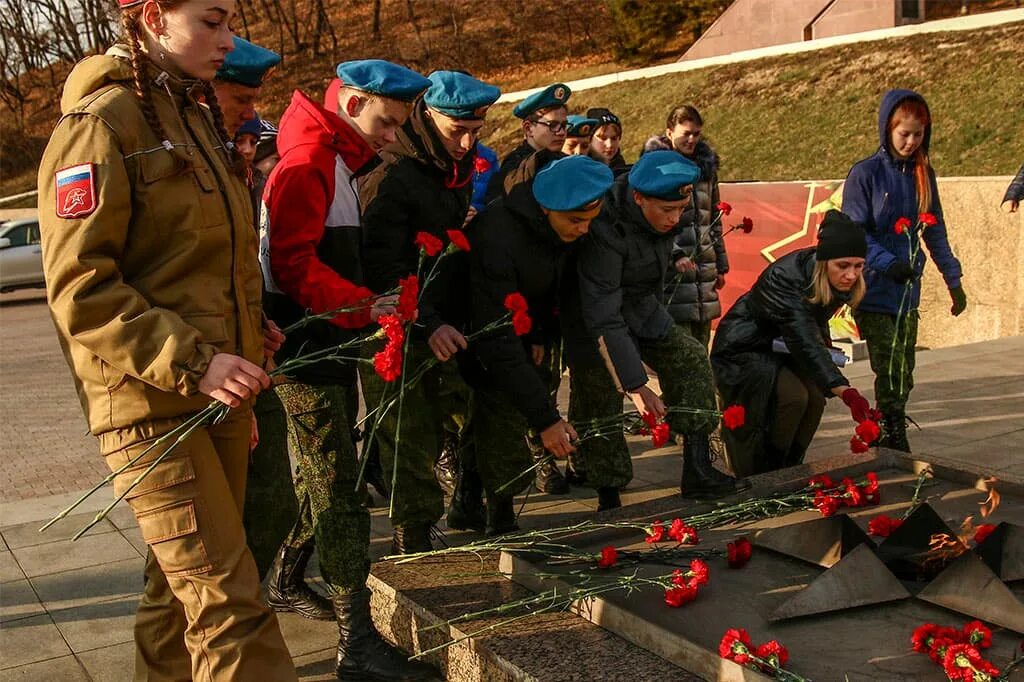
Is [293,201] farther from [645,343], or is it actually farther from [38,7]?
[38,7]

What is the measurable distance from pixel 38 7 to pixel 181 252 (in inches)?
1807

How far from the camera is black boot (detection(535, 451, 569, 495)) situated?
5.77 meters

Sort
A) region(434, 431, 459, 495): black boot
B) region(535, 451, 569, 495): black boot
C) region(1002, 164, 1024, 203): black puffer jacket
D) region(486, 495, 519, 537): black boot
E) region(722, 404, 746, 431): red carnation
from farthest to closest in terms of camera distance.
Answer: region(1002, 164, 1024, 203): black puffer jacket, region(434, 431, 459, 495): black boot, region(535, 451, 569, 495): black boot, region(486, 495, 519, 537): black boot, region(722, 404, 746, 431): red carnation

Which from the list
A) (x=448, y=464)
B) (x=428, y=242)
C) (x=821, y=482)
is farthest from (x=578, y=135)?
(x=428, y=242)

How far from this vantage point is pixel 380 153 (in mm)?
4609

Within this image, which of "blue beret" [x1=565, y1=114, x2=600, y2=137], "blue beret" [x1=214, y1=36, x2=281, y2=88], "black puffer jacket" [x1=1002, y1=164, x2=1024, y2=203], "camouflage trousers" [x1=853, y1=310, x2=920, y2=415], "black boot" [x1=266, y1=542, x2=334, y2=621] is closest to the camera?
"blue beret" [x1=214, y1=36, x2=281, y2=88]

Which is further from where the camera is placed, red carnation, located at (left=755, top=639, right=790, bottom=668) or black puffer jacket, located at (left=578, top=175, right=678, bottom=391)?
black puffer jacket, located at (left=578, top=175, right=678, bottom=391)

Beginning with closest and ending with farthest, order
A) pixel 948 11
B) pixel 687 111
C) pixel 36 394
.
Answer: pixel 687 111 → pixel 36 394 → pixel 948 11

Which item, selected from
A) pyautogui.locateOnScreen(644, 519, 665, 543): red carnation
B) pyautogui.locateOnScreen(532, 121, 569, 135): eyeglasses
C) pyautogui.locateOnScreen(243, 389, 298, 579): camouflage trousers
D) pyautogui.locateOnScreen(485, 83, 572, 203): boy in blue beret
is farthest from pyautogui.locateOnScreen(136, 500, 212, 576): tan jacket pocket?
pyautogui.locateOnScreen(532, 121, 569, 135): eyeglasses

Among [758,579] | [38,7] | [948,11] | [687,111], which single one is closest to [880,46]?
[948,11]

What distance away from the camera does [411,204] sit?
446 cm

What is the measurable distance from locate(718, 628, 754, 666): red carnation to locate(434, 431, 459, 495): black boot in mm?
2830

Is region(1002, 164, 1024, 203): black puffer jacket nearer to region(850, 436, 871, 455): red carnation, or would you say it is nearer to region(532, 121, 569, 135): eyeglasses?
region(532, 121, 569, 135): eyeglasses

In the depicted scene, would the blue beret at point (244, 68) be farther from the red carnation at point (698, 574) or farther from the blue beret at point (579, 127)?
the blue beret at point (579, 127)
